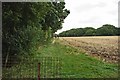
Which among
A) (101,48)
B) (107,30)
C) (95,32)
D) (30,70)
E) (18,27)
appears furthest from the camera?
(95,32)

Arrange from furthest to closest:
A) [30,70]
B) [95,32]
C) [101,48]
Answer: [95,32]
[101,48]
[30,70]

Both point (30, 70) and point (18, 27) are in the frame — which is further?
point (18, 27)

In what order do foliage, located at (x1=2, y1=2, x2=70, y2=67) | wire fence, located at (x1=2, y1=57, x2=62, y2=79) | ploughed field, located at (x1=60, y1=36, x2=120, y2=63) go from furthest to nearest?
ploughed field, located at (x1=60, y1=36, x2=120, y2=63) < foliage, located at (x1=2, y1=2, x2=70, y2=67) < wire fence, located at (x1=2, y1=57, x2=62, y2=79)

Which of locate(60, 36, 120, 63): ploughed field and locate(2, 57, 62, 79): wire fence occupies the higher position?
locate(60, 36, 120, 63): ploughed field

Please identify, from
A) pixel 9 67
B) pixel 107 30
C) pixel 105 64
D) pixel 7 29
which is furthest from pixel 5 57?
pixel 107 30

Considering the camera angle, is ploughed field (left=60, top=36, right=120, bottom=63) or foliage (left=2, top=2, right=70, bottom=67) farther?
ploughed field (left=60, top=36, right=120, bottom=63)

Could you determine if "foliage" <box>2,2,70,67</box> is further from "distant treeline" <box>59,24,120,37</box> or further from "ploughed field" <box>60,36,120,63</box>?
"distant treeline" <box>59,24,120,37</box>

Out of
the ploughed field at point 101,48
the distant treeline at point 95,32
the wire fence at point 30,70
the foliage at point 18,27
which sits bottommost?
the wire fence at point 30,70

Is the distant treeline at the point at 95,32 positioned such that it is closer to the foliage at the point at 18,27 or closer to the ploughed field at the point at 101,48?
the ploughed field at the point at 101,48

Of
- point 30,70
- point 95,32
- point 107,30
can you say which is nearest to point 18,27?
point 30,70

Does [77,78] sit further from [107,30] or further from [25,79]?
[107,30]

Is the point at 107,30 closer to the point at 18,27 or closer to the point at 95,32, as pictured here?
the point at 95,32

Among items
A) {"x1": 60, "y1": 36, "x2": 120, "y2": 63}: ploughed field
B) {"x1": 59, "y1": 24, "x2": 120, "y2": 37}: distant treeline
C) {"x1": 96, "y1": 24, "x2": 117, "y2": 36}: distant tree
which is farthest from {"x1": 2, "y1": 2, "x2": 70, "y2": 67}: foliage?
{"x1": 96, "y1": 24, "x2": 117, "y2": 36}: distant tree

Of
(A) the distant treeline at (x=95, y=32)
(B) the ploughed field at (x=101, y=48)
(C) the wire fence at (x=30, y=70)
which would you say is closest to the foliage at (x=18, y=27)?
(C) the wire fence at (x=30, y=70)
